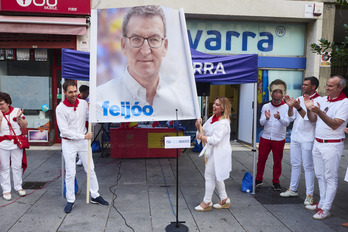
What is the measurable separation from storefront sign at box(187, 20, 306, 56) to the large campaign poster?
5591 millimetres

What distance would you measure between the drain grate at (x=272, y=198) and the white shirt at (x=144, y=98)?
2117 millimetres

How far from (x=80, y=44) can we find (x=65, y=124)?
5506 millimetres

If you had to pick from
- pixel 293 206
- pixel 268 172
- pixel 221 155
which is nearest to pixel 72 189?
pixel 221 155

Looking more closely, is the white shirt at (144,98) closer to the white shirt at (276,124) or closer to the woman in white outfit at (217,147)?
the woman in white outfit at (217,147)

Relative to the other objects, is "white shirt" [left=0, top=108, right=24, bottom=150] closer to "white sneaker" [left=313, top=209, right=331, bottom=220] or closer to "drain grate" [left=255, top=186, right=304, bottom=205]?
"drain grate" [left=255, top=186, right=304, bottom=205]

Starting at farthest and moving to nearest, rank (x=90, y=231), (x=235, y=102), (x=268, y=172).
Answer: (x=235, y=102) → (x=268, y=172) → (x=90, y=231)

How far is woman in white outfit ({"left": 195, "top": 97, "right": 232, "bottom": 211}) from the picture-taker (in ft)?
13.7

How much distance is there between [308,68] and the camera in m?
9.85

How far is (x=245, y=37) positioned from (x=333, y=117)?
6434 mm

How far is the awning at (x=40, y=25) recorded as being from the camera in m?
8.34

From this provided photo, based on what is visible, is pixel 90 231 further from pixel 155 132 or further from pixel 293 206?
pixel 155 132

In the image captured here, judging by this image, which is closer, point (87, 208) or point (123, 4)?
point (87, 208)

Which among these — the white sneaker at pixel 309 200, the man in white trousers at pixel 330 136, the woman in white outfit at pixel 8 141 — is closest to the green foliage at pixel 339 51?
the man in white trousers at pixel 330 136

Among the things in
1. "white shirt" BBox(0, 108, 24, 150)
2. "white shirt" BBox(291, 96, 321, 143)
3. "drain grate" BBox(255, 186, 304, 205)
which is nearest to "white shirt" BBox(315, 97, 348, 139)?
"white shirt" BBox(291, 96, 321, 143)
